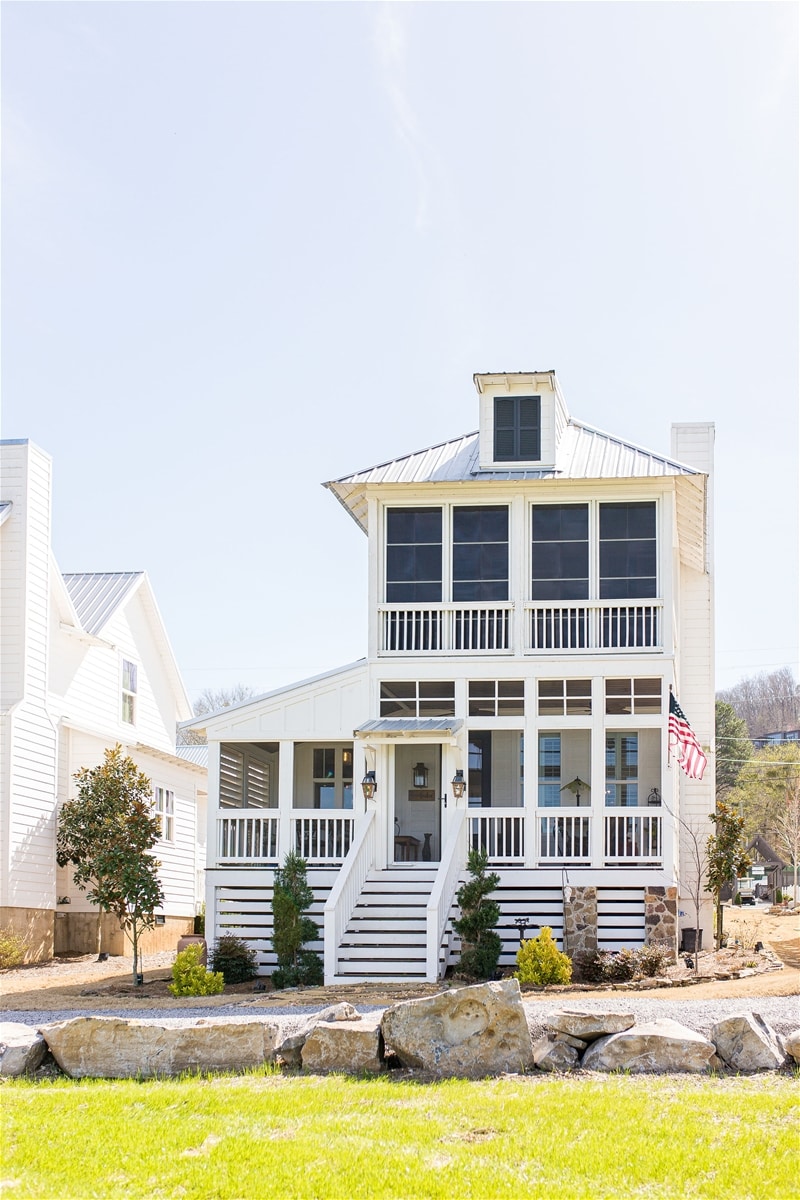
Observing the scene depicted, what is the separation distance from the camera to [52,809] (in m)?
25.3

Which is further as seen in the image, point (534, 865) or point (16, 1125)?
point (534, 865)

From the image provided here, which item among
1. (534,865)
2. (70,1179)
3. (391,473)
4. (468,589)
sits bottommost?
(70,1179)

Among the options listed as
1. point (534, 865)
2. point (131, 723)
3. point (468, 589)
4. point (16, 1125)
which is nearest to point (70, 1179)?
point (16, 1125)

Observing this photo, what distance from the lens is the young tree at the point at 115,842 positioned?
19750 mm

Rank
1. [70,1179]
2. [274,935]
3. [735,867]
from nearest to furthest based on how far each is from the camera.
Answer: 1. [70,1179]
2. [274,935]
3. [735,867]

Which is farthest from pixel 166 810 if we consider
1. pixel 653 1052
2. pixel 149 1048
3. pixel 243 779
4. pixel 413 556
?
pixel 653 1052

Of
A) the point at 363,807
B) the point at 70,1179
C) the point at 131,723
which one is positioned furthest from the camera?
the point at 131,723

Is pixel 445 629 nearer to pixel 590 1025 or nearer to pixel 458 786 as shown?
pixel 458 786

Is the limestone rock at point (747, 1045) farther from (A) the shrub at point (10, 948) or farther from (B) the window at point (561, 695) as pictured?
(A) the shrub at point (10, 948)

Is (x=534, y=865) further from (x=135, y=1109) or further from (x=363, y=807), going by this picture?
(x=135, y=1109)

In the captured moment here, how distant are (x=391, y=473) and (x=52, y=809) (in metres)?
9.66

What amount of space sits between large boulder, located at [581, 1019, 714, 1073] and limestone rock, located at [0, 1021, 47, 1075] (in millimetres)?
4588

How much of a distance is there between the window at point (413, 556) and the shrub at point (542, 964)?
5.72 m

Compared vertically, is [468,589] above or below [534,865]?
above
